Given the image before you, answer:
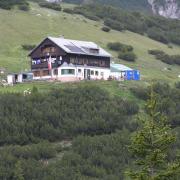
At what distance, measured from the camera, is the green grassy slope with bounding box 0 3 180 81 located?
102 m

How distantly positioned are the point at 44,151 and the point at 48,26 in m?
60.8

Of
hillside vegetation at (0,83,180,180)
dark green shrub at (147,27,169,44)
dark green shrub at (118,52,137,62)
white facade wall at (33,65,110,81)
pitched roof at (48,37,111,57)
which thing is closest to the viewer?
hillside vegetation at (0,83,180,180)

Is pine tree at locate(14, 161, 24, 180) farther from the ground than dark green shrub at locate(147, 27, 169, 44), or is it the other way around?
dark green shrub at locate(147, 27, 169, 44)

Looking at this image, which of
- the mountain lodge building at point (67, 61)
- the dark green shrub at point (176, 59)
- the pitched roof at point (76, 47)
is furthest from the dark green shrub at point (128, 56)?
the mountain lodge building at point (67, 61)

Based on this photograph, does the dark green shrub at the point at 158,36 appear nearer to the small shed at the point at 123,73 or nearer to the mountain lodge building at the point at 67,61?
the small shed at the point at 123,73

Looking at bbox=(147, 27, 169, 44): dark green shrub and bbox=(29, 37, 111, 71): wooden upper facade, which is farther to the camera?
bbox=(147, 27, 169, 44): dark green shrub

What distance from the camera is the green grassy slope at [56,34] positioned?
102 m

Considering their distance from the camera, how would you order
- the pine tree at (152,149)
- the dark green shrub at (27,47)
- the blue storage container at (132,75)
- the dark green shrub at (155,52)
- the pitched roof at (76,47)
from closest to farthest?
1. the pine tree at (152,149)
2. the pitched roof at (76,47)
3. the blue storage container at (132,75)
4. the dark green shrub at (27,47)
5. the dark green shrub at (155,52)

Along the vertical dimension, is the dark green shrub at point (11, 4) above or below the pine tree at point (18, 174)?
above

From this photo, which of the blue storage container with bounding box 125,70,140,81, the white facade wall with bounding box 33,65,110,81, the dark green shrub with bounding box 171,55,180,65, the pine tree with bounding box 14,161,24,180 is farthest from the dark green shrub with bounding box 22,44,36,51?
the pine tree with bounding box 14,161,24,180

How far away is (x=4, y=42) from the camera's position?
107312 millimetres

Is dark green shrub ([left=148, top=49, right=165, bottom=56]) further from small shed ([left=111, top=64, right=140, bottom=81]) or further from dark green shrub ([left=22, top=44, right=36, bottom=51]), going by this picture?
dark green shrub ([left=22, top=44, right=36, bottom=51])

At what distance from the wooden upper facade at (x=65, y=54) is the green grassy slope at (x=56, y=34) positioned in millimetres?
2902

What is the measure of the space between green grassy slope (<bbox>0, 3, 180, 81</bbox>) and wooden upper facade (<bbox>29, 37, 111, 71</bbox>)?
2902mm
